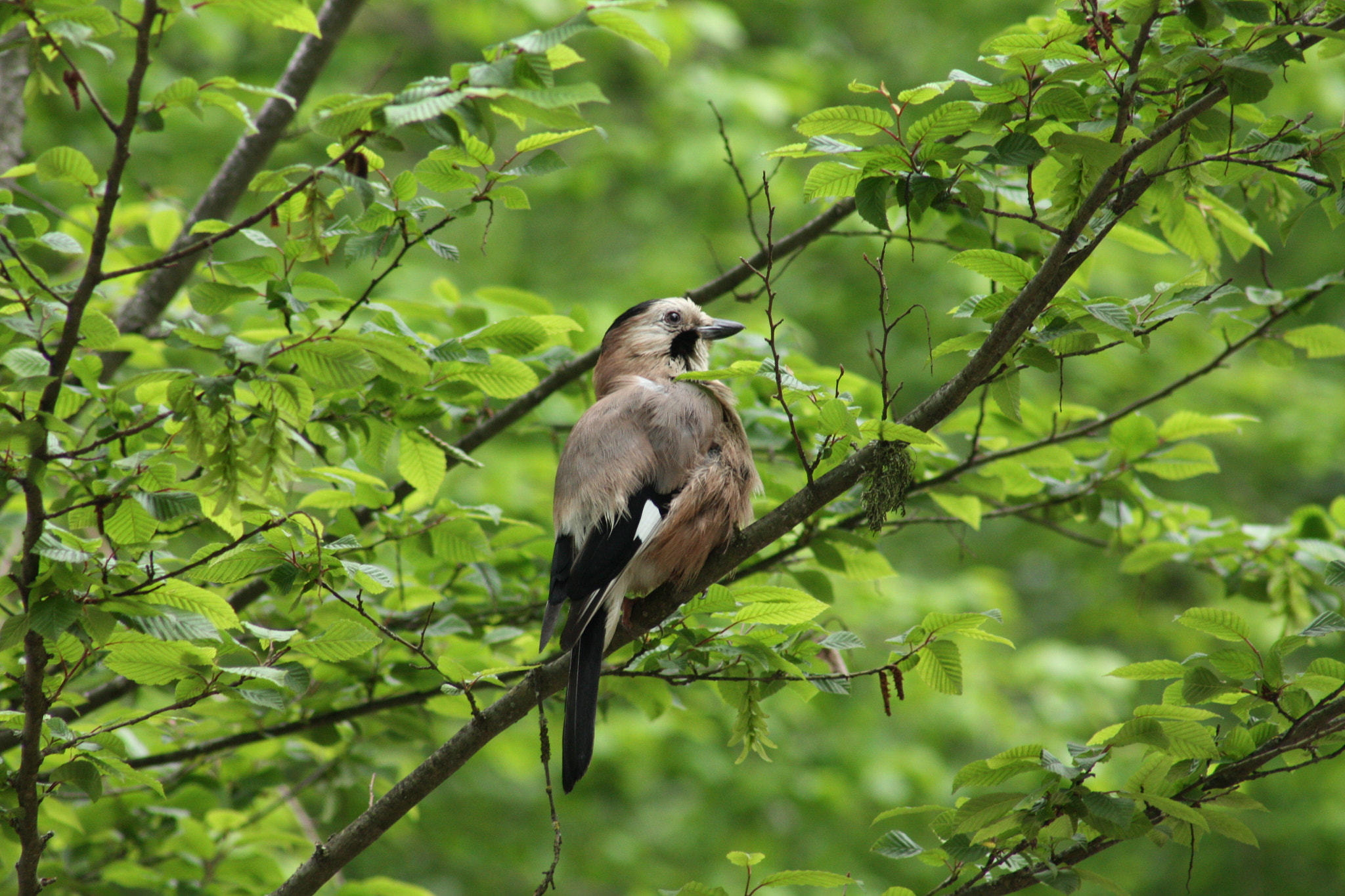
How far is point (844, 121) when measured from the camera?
2.30 metres

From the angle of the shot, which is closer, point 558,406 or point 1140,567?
point 1140,567

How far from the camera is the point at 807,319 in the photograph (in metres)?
8.21

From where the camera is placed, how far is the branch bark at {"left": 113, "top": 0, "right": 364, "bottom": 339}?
12.8 feet

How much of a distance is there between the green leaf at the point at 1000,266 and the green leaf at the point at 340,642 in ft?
5.31

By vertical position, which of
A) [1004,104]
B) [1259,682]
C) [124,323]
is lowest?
[1259,682]

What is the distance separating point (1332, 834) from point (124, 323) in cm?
746

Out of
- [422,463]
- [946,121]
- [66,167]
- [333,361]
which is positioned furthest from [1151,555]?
[66,167]

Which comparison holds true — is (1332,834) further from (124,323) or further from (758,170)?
(124,323)

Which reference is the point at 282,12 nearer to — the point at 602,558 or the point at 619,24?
the point at 619,24

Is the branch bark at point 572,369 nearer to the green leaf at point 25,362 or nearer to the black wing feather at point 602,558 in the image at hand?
the black wing feather at point 602,558

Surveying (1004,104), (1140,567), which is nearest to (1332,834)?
(1140,567)

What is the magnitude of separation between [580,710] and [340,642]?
65 centimetres

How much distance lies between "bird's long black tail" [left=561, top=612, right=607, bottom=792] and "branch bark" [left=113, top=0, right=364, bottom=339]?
7.39 ft

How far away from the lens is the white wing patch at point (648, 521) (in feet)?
10.1
